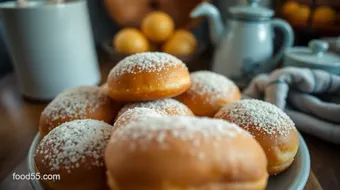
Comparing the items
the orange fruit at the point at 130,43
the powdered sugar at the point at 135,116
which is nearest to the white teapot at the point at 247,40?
the orange fruit at the point at 130,43

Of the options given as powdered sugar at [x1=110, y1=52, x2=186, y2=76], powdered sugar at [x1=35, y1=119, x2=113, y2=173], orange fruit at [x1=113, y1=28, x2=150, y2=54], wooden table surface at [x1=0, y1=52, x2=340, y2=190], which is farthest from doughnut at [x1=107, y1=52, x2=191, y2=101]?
orange fruit at [x1=113, y1=28, x2=150, y2=54]

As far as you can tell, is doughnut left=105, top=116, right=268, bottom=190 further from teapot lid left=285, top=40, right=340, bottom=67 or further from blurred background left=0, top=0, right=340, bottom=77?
blurred background left=0, top=0, right=340, bottom=77

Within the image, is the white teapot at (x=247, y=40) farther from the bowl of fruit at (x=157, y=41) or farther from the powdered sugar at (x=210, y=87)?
the powdered sugar at (x=210, y=87)

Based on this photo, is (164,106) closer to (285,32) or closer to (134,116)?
(134,116)

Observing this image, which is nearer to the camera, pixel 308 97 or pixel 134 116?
pixel 134 116

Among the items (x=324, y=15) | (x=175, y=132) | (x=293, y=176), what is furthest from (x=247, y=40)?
(x=175, y=132)

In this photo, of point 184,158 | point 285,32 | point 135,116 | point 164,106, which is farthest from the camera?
point 285,32

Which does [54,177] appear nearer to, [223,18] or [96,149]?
[96,149]
